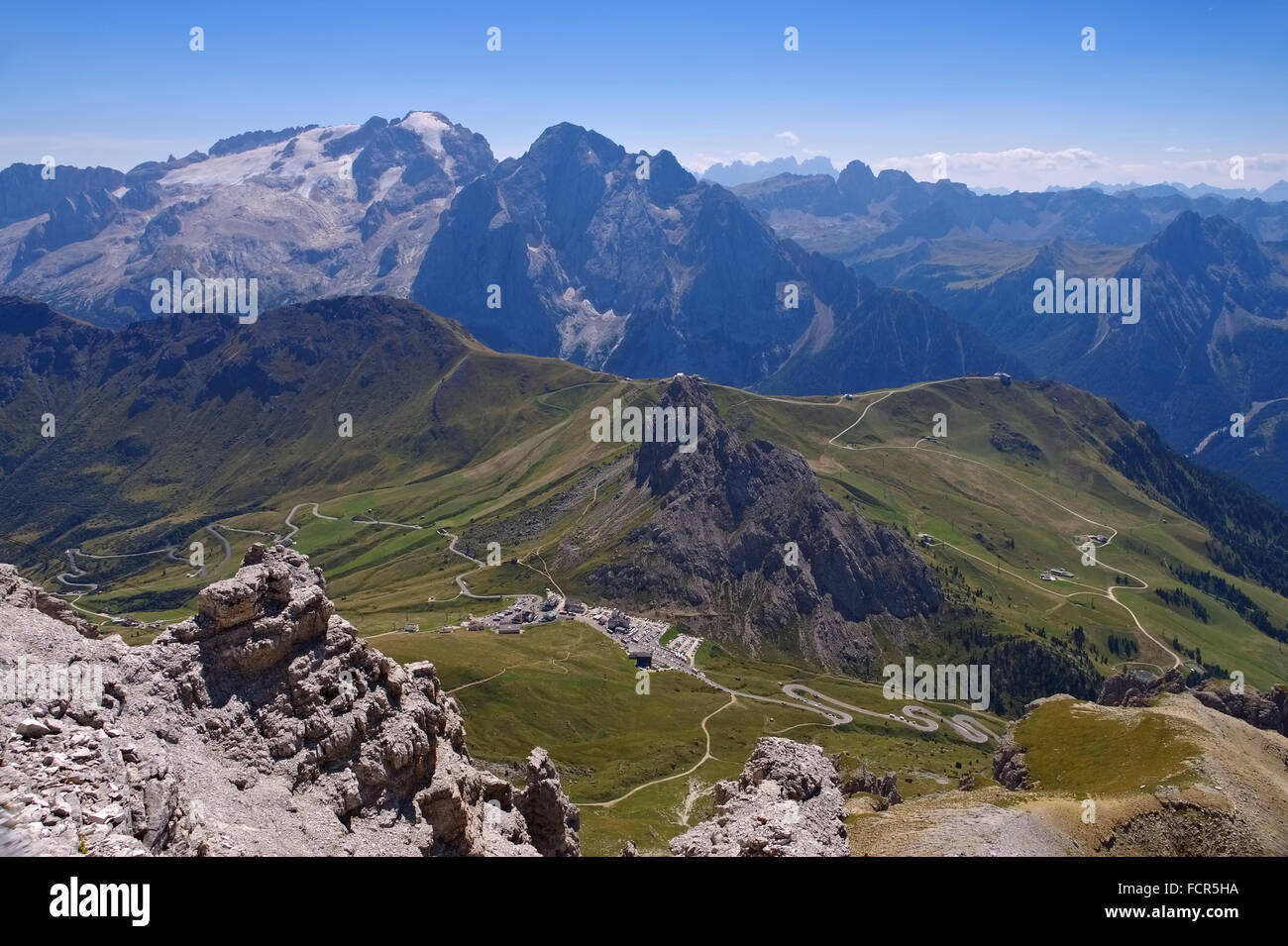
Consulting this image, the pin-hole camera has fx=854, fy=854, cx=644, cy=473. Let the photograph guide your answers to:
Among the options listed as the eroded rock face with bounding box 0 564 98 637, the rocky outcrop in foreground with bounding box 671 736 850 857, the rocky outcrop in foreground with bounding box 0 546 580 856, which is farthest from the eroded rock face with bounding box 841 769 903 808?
the eroded rock face with bounding box 0 564 98 637

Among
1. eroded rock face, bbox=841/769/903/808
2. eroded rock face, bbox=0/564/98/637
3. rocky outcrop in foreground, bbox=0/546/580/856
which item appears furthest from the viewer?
eroded rock face, bbox=841/769/903/808

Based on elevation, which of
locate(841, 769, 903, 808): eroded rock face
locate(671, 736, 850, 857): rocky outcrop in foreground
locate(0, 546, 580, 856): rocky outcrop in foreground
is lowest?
locate(841, 769, 903, 808): eroded rock face

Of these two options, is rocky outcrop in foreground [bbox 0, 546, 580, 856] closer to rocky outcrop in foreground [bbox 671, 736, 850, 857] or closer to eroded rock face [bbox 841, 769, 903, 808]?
rocky outcrop in foreground [bbox 671, 736, 850, 857]

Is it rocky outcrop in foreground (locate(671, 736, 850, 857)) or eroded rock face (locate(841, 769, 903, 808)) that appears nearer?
rocky outcrop in foreground (locate(671, 736, 850, 857))

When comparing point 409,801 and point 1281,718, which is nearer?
point 409,801
